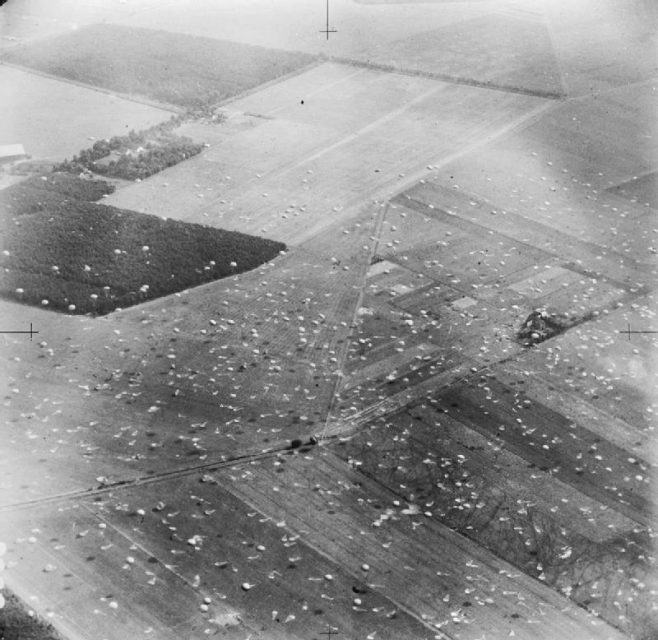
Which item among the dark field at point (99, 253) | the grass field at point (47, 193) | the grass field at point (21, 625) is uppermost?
the grass field at point (47, 193)

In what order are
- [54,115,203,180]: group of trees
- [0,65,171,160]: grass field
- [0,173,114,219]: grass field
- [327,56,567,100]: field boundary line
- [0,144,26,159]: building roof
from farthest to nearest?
[327,56,567,100]: field boundary line < [0,65,171,160]: grass field < [0,144,26,159]: building roof < [54,115,203,180]: group of trees < [0,173,114,219]: grass field

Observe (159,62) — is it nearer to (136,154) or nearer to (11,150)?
(136,154)

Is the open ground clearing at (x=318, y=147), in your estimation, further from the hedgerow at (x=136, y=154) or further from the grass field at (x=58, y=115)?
the grass field at (x=58, y=115)

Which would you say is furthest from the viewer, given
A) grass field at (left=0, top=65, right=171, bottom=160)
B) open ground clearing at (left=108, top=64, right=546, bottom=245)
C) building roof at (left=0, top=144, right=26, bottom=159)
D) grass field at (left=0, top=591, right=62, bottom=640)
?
grass field at (left=0, top=65, right=171, bottom=160)

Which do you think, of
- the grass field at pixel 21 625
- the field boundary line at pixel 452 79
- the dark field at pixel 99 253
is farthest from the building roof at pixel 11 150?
the grass field at pixel 21 625

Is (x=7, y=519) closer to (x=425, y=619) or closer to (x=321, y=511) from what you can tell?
(x=321, y=511)

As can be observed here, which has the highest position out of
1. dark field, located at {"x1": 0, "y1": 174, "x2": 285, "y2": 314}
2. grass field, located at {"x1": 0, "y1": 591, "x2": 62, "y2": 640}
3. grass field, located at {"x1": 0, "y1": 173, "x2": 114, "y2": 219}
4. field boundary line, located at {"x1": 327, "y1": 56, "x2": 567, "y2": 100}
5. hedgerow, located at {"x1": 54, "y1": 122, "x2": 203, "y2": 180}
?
field boundary line, located at {"x1": 327, "y1": 56, "x2": 567, "y2": 100}

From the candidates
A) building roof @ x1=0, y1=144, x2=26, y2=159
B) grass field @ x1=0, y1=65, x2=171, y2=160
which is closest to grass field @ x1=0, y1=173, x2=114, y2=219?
building roof @ x1=0, y1=144, x2=26, y2=159

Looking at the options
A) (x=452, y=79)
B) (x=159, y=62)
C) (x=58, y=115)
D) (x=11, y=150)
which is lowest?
(x=58, y=115)

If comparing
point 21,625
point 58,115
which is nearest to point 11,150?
point 58,115

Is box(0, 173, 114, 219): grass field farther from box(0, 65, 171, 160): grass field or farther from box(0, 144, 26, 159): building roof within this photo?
box(0, 65, 171, 160): grass field
